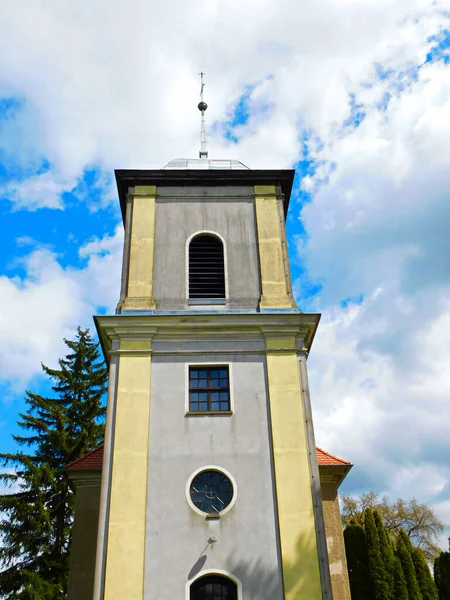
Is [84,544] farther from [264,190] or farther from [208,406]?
[264,190]

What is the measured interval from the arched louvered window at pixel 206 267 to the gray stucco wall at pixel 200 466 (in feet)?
6.87

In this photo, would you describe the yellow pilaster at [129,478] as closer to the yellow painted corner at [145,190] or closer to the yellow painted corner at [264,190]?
the yellow painted corner at [145,190]

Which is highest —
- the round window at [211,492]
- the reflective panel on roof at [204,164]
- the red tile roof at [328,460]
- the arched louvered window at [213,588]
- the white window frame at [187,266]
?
the reflective panel on roof at [204,164]

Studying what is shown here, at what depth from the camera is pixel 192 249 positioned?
53.5 ft

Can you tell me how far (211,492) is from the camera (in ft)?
41.3

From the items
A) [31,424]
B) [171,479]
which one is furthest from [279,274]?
[31,424]

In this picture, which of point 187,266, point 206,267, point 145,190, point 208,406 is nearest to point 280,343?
point 208,406

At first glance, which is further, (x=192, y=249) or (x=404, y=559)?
(x=404, y=559)

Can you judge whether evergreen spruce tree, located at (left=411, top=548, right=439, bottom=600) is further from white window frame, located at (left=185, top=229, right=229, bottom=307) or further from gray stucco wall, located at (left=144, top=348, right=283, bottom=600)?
white window frame, located at (left=185, top=229, right=229, bottom=307)

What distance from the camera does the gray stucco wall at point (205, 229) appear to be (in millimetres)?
15391

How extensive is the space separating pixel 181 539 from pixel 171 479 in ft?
4.05

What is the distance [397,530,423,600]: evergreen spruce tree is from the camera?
1689cm

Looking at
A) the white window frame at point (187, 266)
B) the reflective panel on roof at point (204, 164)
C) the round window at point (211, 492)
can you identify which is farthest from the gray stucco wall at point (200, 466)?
the reflective panel on roof at point (204, 164)

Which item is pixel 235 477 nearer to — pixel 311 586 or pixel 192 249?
pixel 311 586
